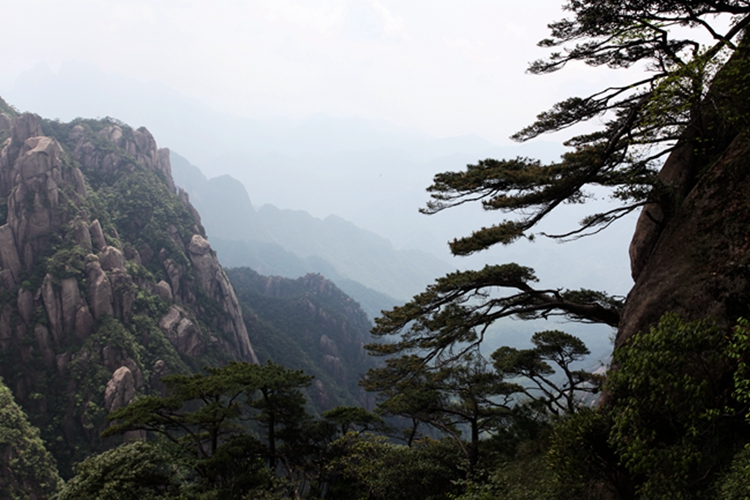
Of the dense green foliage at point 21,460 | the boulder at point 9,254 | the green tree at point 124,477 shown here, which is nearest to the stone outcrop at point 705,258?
the green tree at point 124,477

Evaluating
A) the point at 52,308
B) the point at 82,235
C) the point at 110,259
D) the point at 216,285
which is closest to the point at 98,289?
the point at 52,308

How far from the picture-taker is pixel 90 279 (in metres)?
40.9

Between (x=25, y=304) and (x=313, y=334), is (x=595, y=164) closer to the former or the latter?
(x=25, y=304)

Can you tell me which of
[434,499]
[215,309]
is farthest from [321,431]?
[215,309]

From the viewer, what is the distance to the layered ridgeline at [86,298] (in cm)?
3569

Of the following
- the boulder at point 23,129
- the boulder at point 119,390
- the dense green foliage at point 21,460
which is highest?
the boulder at point 23,129

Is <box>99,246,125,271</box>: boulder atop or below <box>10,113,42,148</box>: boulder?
below

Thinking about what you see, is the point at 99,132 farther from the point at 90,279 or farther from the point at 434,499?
the point at 434,499

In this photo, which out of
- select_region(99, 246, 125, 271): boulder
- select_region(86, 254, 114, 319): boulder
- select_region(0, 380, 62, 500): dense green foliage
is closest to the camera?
select_region(0, 380, 62, 500): dense green foliage

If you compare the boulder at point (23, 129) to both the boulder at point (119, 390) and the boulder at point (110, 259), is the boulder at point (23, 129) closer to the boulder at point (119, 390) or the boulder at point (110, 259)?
the boulder at point (110, 259)

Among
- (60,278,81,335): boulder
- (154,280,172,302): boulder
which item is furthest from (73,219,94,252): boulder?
(154,280,172,302): boulder

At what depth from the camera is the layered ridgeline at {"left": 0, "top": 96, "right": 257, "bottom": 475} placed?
35688 mm

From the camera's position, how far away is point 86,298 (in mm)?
40219

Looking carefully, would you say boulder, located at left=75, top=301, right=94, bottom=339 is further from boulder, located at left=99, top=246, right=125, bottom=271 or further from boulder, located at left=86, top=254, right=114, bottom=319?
boulder, located at left=99, top=246, right=125, bottom=271
